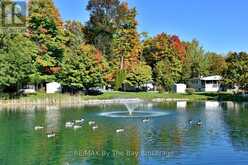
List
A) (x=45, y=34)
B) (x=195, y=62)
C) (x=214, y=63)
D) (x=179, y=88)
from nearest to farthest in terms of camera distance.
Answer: (x=45, y=34)
(x=179, y=88)
(x=195, y=62)
(x=214, y=63)

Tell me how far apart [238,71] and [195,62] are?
2434cm

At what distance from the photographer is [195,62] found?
109312 mm

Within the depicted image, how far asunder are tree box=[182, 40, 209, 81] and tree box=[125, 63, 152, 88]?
637 inches

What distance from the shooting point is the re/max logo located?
2790 inches

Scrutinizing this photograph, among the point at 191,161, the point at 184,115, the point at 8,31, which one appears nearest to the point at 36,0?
the point at 8,31

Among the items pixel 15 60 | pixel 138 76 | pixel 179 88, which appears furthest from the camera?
pixel 179 88

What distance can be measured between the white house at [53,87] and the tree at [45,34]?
4562 millimetres

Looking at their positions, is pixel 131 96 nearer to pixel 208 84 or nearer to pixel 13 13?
pixel 13 13

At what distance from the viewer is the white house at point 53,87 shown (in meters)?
82.1

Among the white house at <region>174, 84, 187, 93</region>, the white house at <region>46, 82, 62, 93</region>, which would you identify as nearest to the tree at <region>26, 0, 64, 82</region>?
the white house at <region>46, 82, 62, 93</region>

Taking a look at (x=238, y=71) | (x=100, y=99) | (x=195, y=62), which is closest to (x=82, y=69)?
(x=100, y=99)

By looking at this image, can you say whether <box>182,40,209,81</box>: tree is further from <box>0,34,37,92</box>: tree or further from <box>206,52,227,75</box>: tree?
<box>0,34,37,92</box>: tree

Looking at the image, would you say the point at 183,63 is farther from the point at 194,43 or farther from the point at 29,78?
the point at 29,78

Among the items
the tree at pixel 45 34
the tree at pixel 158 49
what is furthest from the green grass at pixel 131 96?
the tree at pixel 158 49
